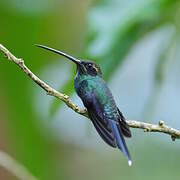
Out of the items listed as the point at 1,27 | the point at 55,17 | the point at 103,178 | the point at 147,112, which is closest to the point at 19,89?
the point at 1,27

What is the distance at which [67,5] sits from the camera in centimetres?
413

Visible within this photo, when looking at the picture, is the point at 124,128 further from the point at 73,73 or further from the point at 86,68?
the point at 73,73

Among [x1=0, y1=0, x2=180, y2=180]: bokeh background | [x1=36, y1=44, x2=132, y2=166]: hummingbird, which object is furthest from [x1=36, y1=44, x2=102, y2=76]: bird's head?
[x1=0, y1=0, x2=180, y2=180]: bokeh background

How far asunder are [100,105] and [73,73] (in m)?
0.41

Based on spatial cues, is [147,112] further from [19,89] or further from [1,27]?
[1,27]

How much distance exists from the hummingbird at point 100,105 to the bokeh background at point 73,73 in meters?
0.16

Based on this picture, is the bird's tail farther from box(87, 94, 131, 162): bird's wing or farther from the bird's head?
the bird's head

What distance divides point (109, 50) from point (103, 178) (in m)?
3.46

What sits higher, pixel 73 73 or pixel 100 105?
pixel 73 73

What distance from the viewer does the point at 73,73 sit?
243 cm

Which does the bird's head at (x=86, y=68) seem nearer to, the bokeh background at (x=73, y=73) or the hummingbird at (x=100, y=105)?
the hummingbird at (x=100, y=105)

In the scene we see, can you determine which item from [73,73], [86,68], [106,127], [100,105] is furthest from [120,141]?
[73,73]

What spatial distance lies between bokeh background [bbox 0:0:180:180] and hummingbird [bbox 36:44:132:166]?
155mm

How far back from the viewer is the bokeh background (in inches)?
97.3
